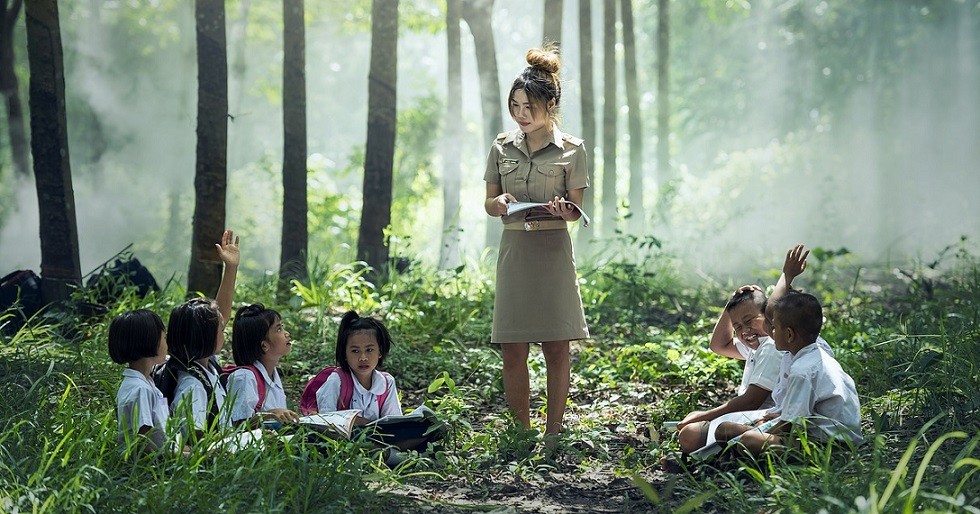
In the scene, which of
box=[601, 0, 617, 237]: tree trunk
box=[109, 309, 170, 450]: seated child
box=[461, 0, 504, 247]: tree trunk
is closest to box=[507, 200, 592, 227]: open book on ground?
box=[109, 309, 170, 450]: seated child

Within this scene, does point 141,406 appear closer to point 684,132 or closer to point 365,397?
point 365,397

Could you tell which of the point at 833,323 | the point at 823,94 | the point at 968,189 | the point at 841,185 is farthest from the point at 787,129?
the point at 833,323

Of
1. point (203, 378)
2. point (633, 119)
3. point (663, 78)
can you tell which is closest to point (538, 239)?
point (203, 378)

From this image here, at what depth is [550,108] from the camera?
5277 mm

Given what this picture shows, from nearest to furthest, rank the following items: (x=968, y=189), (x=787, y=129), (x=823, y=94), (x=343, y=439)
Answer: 1. (x=343, y=439)
2. (x=968, y=189)
3. (x=823, y=94)
4. (x=787, y=129)

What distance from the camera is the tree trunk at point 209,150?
784cm

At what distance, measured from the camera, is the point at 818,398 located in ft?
14.6

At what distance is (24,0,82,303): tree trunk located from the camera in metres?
7.18

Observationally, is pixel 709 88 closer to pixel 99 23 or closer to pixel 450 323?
pixel 99 23

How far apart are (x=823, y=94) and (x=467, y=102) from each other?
25645 mm

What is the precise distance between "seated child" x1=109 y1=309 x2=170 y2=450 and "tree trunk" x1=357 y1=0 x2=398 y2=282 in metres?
5.57

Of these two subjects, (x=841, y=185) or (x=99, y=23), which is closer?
(x=99, y=23)

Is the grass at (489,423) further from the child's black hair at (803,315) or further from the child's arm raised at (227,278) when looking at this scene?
the child's arm raised at (227,278)

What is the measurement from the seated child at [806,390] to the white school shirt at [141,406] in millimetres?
2473
